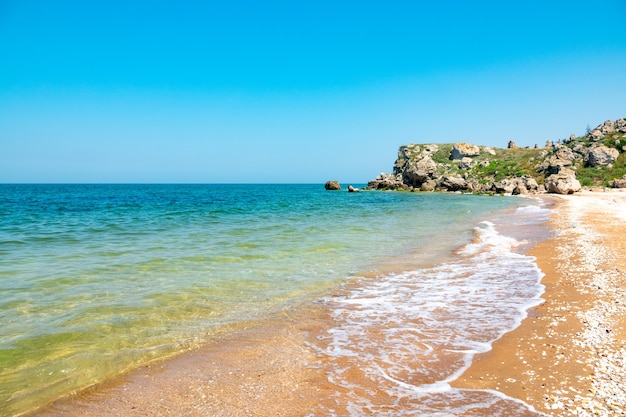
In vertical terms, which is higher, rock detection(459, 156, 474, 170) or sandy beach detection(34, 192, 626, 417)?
rock detection(459, 156, 474, 170)

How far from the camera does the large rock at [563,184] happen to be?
48812 mm

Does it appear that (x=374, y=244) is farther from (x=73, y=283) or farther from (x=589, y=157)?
(x=589, y=157)

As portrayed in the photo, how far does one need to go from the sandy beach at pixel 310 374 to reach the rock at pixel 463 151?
8948 centimetres

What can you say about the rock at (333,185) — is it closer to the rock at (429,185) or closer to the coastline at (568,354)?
the rock at (429,185)

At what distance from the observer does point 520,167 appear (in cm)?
7350

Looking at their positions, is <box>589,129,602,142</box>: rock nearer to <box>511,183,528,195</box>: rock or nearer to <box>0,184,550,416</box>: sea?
<box>511,183,528,195</box>: rock

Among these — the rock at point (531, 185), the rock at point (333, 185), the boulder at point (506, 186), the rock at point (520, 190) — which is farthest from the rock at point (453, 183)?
the rock at point (333, 185)

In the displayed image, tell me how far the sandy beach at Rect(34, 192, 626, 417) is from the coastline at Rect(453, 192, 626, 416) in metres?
0.01

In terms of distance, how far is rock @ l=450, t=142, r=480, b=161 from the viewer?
89312 mm

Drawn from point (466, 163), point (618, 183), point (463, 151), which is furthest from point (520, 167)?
point (618, 183)

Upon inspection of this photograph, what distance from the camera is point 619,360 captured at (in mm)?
4270

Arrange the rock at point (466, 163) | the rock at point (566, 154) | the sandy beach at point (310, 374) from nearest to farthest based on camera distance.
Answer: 1. the sandy beach at point (310, 374)
2. the rock at point (566, 154)
3. the rock at point (466, 163)

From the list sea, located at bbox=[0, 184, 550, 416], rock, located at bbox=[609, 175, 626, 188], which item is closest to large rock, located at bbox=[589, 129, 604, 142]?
rock, located at bbox=[609, 175, 626, 188]

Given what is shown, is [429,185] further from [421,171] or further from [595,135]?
[595,135]
